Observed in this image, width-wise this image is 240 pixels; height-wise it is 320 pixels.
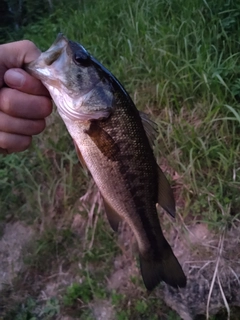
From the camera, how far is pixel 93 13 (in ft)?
13.8

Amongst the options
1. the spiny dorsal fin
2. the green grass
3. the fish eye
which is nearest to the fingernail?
the fish eye

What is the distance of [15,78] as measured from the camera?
56.3 inches

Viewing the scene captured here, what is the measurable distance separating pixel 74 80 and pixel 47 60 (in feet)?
0.34

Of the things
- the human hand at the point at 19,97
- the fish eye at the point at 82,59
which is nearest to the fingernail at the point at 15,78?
the human hand at the point at 19,97

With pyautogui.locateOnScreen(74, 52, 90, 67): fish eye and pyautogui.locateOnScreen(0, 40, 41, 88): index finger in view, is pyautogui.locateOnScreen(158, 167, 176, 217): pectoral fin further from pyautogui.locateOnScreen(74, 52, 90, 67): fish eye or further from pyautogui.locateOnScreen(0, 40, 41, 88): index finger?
pyautogui.locateOnScreen(0, 40, 41, 88): index finger

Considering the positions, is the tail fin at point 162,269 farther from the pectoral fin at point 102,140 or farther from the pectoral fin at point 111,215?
the pectoral fin at point 102,140

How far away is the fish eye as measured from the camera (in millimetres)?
1391

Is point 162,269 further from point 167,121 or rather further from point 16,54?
point 167,121

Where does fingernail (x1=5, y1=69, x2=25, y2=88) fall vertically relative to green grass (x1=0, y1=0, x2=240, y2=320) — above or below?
above

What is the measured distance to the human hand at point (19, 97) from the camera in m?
1.44

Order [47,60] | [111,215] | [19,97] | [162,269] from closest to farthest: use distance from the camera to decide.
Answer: [47,60] < [19,97] < [111,215] < [162,269]

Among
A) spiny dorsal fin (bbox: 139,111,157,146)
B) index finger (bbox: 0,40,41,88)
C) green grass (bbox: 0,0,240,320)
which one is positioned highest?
index finger (bbox: 0,40,41,88)

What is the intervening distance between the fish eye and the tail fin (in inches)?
29.4

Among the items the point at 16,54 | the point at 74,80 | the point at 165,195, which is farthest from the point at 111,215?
the point at 16,54
